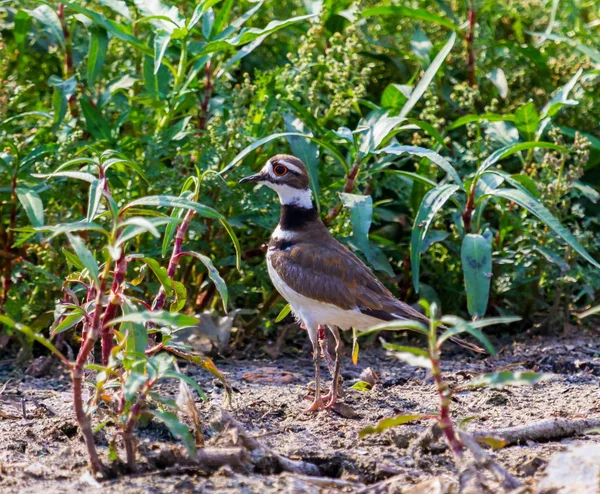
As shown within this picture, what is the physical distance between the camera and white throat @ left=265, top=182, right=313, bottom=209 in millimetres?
5648

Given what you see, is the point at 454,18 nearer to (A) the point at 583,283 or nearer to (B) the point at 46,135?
(A) the point at 583,283

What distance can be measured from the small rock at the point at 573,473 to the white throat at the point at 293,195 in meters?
2.52

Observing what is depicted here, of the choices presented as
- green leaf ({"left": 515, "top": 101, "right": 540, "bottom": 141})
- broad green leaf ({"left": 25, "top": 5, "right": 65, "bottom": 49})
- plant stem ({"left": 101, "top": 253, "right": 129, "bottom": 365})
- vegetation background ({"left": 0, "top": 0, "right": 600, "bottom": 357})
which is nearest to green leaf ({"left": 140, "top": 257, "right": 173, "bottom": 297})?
plant stem ({"left": 101, "top": 253, "right": 129, "bottom": 365})

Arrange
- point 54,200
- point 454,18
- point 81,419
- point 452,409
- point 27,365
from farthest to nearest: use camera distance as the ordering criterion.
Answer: point 454,18 < point 54,200 < point 27,365 < point 452,409 < point 81,419

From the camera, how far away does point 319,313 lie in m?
5.29

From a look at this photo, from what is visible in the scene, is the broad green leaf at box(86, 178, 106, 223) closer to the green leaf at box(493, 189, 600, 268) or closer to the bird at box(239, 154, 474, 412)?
the bird at box(239, 154, 474, 412)

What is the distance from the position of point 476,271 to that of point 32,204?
2663 millimetres

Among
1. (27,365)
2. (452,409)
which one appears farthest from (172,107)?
(452,409)

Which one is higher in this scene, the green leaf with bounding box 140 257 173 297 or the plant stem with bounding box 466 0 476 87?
the plant stem with bounding box 466 0 476 87

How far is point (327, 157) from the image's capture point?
20.9ft

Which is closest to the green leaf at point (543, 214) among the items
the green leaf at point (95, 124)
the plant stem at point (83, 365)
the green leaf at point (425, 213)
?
the green leaf at point (425, 213)

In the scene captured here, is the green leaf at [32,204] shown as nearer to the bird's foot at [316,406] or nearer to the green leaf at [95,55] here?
the green leaf at [95,55]

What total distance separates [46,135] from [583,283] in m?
3.76

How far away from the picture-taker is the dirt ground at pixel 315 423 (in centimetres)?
354
